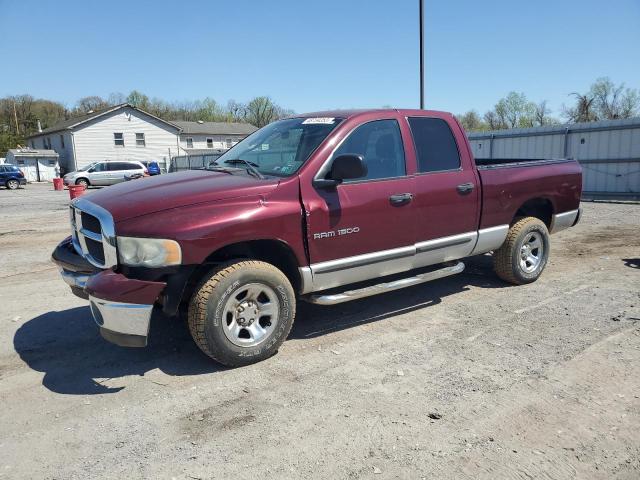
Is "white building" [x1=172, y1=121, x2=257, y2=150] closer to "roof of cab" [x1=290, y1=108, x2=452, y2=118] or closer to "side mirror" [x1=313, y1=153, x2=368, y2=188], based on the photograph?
"roof of cab" [x1=290, y1=108, x2=452, y2=118]

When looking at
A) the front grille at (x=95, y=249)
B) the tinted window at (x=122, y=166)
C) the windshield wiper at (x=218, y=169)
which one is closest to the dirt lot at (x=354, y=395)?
the front grille at (x=95, y=249)

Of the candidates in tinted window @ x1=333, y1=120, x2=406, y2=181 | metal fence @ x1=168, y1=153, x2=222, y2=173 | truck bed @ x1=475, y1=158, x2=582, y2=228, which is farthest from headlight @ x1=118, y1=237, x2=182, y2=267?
metal fence @ x1=168, y1=153, x2=222, y2=173

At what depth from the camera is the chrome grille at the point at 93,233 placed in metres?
3.56

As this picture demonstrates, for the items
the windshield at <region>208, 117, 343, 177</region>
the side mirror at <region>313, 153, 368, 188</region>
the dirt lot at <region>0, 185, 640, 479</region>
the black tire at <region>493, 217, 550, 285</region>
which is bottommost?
the dirt lot at <region>0, 185, 640, 479</region>

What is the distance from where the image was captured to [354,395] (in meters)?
3.52

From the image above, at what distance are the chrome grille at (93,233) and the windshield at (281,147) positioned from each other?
1364mm

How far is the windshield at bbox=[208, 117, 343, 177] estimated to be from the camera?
4.41 meters

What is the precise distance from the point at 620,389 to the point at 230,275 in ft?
9.61

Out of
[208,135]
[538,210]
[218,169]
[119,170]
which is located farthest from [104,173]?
[538,210]

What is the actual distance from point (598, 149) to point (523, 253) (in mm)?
13194

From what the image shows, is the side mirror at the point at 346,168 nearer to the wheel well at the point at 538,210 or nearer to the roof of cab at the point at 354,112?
the roof of cab at the point at 354,112

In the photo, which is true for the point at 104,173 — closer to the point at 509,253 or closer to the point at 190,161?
the point at 190,161

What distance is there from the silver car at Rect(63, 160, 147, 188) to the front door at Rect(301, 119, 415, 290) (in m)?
29.3

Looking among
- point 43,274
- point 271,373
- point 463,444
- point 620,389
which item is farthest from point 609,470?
point 43,274
